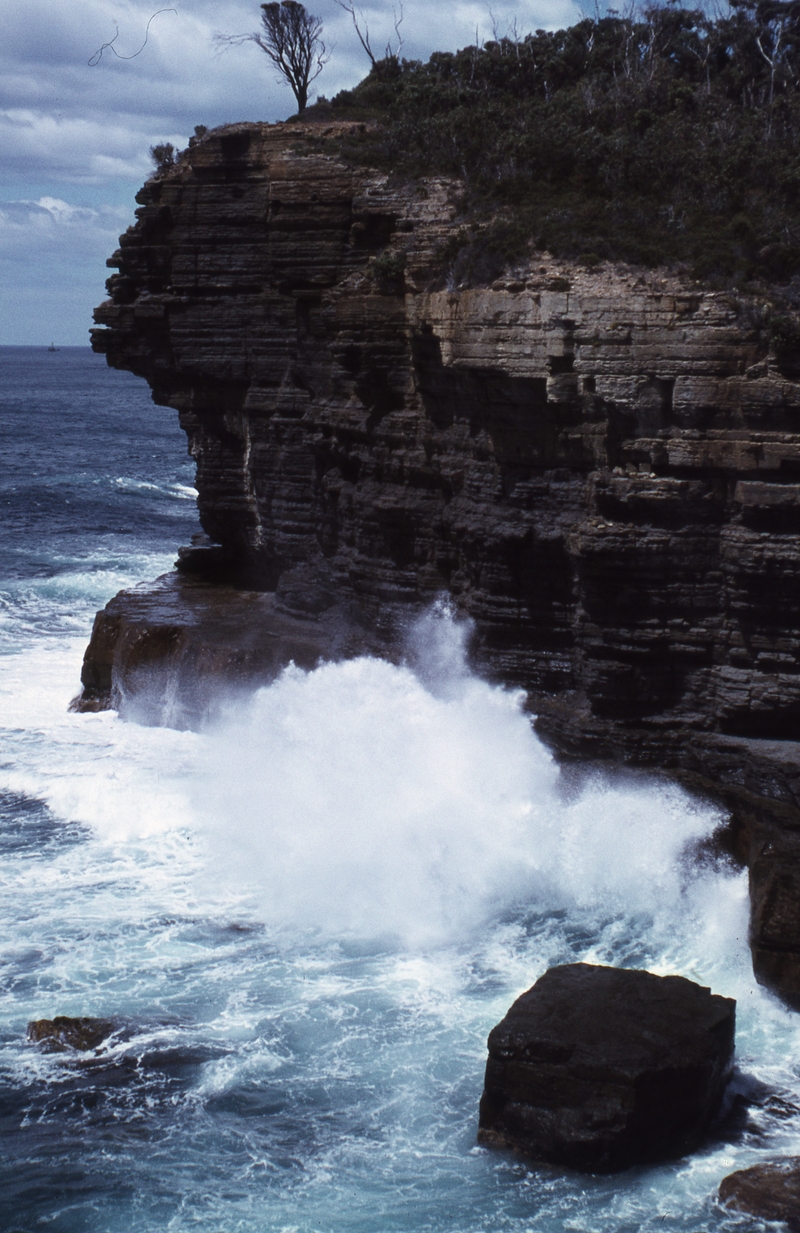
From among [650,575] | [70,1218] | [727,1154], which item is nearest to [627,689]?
[650,575]

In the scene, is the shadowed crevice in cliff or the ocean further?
the shadowed crevice in cliff

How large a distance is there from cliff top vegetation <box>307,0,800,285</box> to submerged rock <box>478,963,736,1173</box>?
10358 millimetres

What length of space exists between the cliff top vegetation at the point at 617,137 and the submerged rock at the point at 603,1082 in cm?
1036

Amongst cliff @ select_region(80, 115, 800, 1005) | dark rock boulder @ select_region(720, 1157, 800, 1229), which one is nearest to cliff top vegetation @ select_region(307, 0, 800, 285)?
cliff @ select_region(80, 115, 800, 1005)

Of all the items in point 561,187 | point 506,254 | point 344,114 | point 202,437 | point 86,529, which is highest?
point 344,114

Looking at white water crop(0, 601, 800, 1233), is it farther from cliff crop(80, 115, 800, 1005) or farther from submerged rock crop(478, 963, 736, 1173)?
cliff crop(80, 115, 800, 1005)

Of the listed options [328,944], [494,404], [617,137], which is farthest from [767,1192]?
[617,137]

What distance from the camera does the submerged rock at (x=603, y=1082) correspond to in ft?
41.4

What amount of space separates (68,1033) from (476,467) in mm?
11026

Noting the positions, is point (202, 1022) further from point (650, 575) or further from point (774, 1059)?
point (650, 575)

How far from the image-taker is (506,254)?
2002 cm

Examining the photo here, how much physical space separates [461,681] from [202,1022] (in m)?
8.07

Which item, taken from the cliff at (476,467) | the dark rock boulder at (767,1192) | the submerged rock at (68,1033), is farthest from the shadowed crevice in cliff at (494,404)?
the dark rock boulder at (767,1192)

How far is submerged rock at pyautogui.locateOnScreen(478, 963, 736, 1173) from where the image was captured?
41.4 ft
